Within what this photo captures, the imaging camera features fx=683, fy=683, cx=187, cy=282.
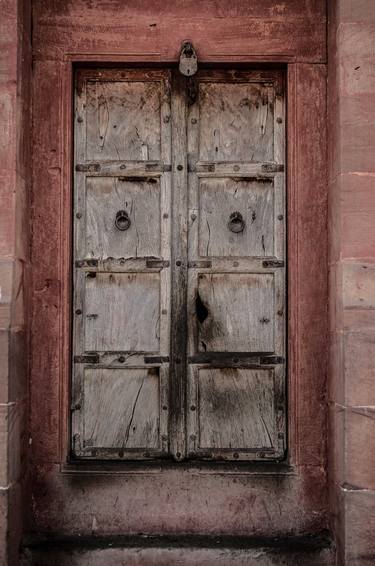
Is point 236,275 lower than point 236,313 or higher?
higher

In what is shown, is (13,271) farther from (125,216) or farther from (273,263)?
(273,263)

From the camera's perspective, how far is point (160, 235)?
3.67 metres

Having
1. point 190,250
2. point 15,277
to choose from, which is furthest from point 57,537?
point 190,250

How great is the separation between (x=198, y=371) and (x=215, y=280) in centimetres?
49

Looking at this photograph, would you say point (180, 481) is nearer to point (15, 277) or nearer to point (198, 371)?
point (198, 371)

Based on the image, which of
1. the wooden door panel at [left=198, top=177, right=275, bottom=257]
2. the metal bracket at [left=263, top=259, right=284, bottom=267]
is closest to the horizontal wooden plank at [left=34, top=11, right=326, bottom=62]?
the wooden door panel at [left=198, top=177, right=275, bottom=257]

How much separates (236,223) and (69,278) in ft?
3.07

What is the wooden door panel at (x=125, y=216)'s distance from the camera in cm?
366

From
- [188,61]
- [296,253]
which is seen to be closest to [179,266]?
[296,253]

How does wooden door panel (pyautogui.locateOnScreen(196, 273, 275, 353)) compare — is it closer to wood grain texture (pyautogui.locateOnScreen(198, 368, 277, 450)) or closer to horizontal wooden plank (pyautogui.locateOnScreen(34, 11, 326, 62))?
wood grain texture (pyautogui.locateOnScreen(198, 368, 277, 450))

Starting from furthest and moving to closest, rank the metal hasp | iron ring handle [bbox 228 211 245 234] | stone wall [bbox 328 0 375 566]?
iron ring handle [bbox 228 211 245 234], the metal hasp, stone wall [bbox 328 0 375 566]

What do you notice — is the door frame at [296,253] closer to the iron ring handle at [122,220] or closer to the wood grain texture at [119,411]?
the wood grain texture at [119,411]

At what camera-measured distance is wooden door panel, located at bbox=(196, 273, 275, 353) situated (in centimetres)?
363

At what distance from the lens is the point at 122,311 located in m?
3.65
